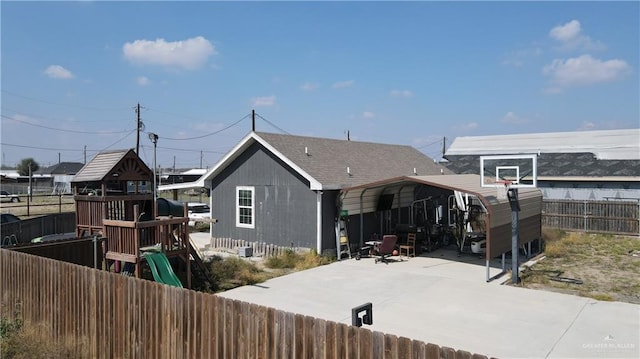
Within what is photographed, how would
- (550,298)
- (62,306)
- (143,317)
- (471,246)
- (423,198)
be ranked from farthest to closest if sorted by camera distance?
(423,198) < (471,246) < (550,298) < (62,306) < (143,317)

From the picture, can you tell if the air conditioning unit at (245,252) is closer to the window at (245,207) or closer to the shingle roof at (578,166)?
the window at (245,207)

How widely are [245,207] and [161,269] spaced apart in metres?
7.42

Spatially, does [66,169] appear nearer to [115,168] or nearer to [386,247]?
[115,168]

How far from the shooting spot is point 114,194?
1286cm

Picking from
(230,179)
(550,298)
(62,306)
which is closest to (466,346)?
(550,298)

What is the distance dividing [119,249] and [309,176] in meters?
6.50

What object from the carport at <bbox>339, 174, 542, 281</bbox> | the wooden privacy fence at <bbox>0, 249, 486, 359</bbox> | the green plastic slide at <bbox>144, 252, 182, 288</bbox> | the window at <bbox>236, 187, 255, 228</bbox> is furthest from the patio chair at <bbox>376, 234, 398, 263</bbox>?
the wooden privacy fence at <bbox>0, 249, 486, 359</bbox>

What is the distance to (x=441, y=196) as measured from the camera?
22422mm

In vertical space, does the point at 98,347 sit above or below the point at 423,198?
below

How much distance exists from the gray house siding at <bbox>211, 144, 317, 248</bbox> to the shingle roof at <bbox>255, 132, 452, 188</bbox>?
55 cm

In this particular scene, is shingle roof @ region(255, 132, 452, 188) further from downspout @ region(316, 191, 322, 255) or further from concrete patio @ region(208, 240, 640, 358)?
concrete patio @ region(208, 240, 640, 358)

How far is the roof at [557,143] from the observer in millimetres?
30481

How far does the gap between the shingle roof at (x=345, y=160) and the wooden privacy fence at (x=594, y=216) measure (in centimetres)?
578

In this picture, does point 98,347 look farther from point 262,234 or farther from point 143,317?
point 262,234
